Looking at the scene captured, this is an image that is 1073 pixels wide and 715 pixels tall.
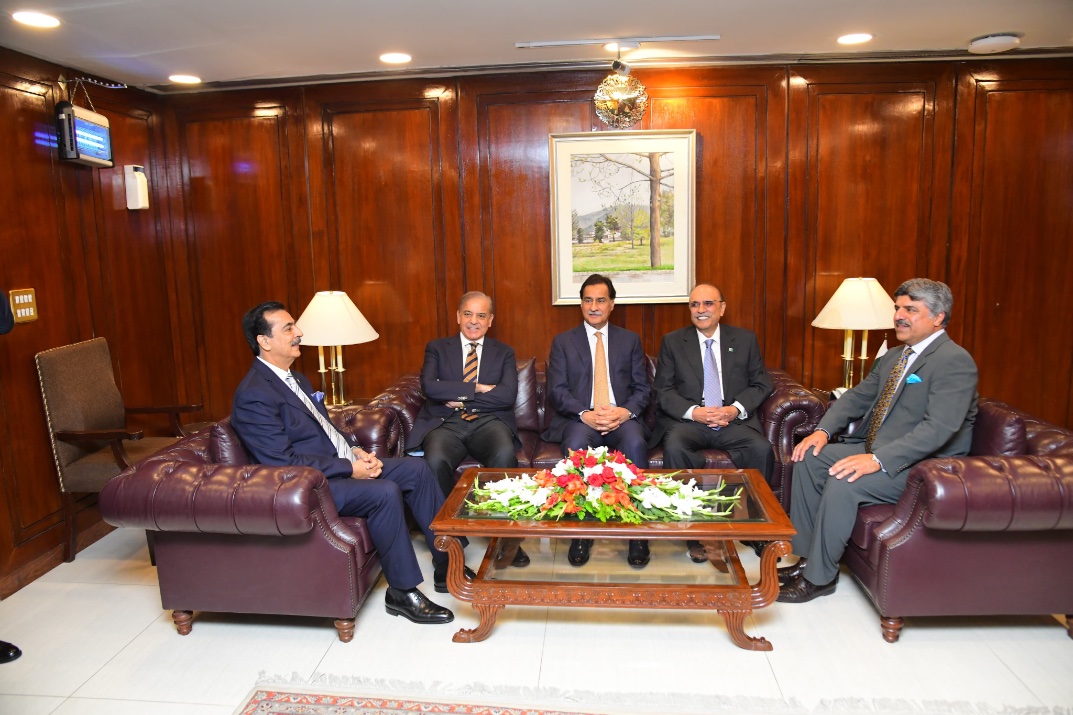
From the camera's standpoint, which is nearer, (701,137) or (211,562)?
(211,562)

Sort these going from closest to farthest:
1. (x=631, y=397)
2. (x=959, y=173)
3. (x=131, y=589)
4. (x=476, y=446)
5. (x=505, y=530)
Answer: (x=505, y=530) → (x=131, y=589) → (x=476, y=446) → (x=631, y=397) → (x=959, y=173)

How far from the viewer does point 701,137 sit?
4.72m

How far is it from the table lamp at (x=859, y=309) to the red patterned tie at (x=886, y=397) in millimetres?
771

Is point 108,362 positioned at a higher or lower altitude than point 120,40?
lower

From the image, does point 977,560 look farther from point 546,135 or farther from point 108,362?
point 108,362

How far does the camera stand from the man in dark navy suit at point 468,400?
13.0ft

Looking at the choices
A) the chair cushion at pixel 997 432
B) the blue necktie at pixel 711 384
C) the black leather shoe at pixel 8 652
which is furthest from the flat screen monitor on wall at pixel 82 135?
the chair cushion at pixel 997 432

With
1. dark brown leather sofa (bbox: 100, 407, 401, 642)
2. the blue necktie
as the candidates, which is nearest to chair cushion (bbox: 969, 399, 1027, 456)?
the blue necktie

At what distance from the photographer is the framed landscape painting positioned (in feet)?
15.5

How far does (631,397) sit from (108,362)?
10.1ft

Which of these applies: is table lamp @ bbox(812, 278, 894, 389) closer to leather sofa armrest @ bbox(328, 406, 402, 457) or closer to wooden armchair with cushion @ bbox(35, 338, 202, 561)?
leather sofa armrest @ bbox(328, 406, 402, 457)

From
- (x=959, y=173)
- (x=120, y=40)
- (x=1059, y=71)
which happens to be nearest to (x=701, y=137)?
(x=959, y=173)

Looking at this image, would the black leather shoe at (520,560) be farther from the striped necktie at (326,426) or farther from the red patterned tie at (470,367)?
the red patterned tie at (470,367)

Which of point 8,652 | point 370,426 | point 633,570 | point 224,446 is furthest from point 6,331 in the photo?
point 633,570
